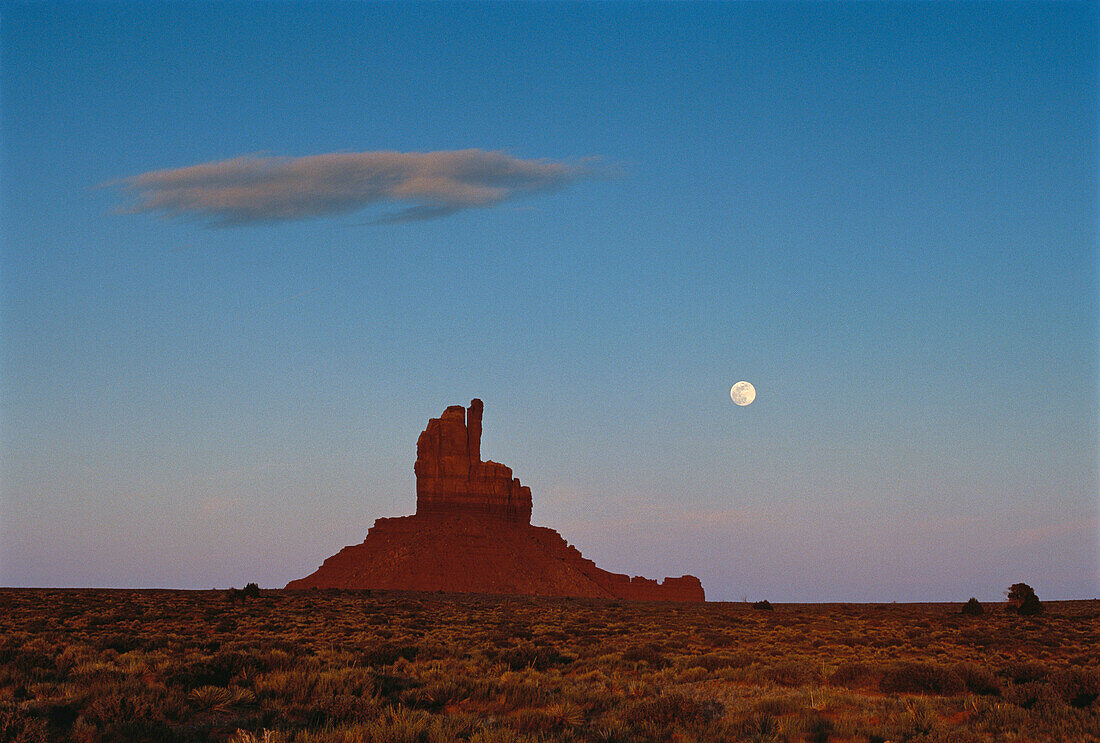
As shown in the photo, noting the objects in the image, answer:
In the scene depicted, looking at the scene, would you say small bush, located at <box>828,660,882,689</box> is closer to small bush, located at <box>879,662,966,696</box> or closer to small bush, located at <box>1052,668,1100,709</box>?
small bush, located at <box>879,662,966,696</box>

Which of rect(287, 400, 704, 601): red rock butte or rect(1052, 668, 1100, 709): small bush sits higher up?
rect(287, 400, 704, 601): red rock butte

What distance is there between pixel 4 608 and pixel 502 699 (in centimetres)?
3729

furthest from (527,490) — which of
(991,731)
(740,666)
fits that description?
(991,731)

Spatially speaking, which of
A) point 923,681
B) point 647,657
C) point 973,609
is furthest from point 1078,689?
point 973,609

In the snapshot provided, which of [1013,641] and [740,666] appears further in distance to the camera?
[1013,641]

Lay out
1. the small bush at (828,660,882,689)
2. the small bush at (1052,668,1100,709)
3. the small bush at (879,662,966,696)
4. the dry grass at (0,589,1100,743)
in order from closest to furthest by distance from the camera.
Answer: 1. the dry grass at (0,589,1100,743)
2. the small bush at (1052,668,1100,709)
3. the small bush at (879,662,966,696)
4. the small bush at (828,660,882,689)

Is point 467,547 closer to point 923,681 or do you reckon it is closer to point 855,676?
point 855,676

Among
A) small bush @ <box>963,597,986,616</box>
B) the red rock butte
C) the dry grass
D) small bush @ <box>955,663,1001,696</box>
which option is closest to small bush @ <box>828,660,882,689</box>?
the dry grass

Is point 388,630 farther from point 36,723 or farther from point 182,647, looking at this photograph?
point 36,723

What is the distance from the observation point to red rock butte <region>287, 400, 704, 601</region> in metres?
115

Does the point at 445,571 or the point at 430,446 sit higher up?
the point at 430,446

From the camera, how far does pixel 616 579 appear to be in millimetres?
134500

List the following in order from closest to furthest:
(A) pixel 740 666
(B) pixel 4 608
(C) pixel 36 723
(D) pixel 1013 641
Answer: (C) pixel 36 723 < (A) pixel 740 666 < (D) pixel 1013 641 < (B) pixel 4 608

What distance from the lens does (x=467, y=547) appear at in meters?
120
